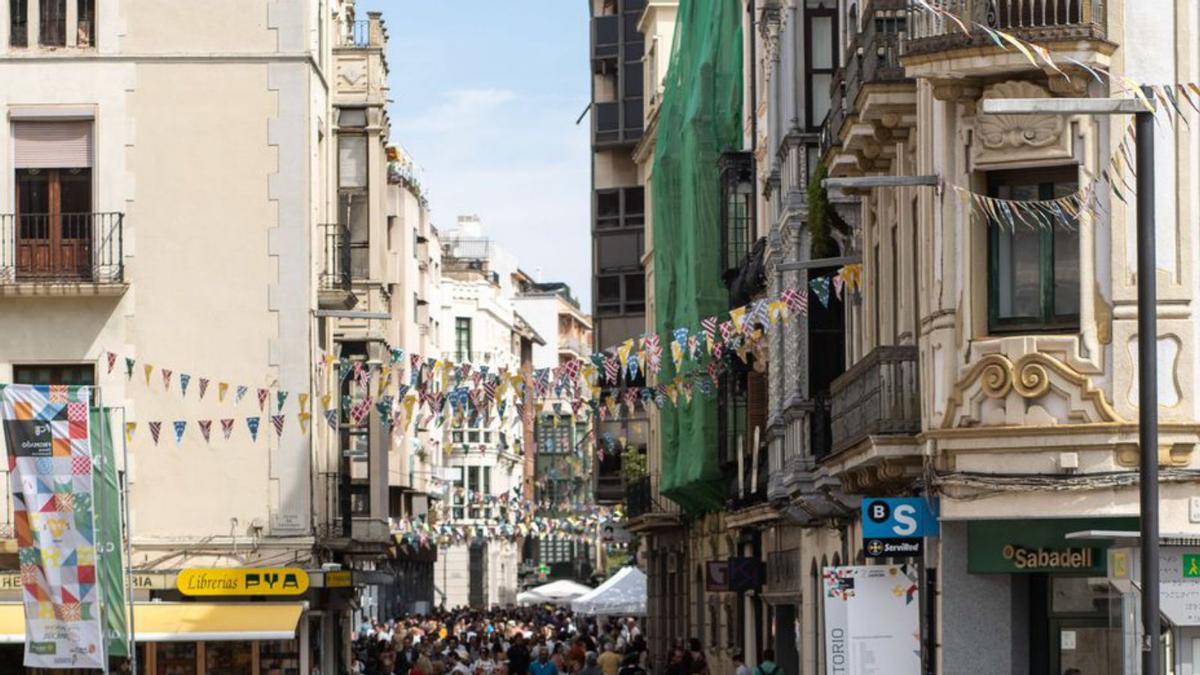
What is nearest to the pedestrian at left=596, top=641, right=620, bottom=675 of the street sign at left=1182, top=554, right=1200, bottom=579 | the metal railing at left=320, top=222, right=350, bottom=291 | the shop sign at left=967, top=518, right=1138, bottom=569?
the metal railing at left=320, top=222, right=350, bottom=291

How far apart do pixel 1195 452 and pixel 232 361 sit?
61.4 feet

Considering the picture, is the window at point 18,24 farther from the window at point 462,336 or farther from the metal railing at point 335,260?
the window at point 462,336

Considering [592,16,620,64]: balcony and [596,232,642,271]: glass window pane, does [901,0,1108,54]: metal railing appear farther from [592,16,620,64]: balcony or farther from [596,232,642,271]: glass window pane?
[592,16,620,64]: balcony

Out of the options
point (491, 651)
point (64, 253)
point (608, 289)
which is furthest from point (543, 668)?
point (608, 289)

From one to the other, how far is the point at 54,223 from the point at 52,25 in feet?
9.31

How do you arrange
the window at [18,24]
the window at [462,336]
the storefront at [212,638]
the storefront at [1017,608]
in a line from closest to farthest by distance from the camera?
the storefront at [1017,608], the storefront at [212,638], the window at [18,24], the window at [462,336]

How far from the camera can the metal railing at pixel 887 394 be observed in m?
22.6

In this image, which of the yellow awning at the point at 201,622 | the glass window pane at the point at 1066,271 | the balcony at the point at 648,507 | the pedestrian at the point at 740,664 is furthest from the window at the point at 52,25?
the balcony at the point at 648,507

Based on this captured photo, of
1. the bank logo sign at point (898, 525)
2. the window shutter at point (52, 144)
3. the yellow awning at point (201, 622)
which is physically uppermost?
the window shutter at point (52, 144)

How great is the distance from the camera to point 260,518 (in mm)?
35531

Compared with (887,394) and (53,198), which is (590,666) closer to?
(53,198)

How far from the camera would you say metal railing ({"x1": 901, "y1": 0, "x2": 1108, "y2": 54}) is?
19.9 m

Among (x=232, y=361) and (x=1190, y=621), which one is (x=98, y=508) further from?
(x=1190, y=621)

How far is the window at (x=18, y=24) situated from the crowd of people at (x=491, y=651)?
10147 millimetres
